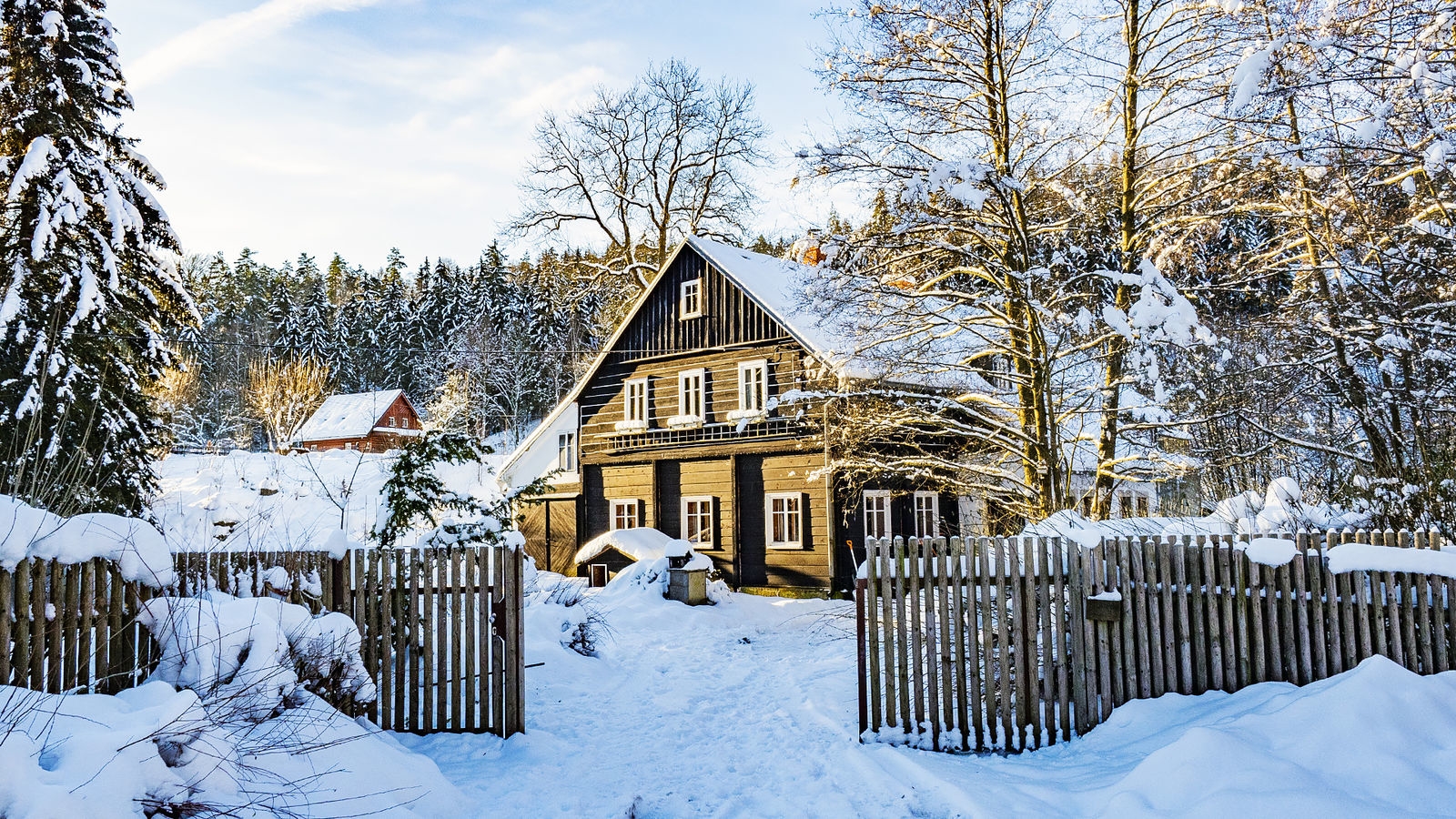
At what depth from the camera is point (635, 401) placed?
24.1 meters

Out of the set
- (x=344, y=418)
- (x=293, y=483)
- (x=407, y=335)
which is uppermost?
(x=407, y=335)

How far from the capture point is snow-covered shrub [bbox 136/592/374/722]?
5086 mm

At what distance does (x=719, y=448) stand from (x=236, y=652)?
17044 millimetres

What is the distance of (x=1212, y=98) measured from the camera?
453 inches

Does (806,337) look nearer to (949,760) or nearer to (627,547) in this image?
(627,547)

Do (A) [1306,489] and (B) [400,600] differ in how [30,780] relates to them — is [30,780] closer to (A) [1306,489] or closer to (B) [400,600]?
(B) [400,600]

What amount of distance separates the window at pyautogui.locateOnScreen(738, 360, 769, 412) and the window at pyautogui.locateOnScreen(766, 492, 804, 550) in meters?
2.25

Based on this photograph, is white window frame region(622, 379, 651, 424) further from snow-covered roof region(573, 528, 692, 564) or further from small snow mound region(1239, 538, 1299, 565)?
small snow mound region(1239, 538, 1299, 565)

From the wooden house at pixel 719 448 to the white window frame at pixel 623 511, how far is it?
36 mm

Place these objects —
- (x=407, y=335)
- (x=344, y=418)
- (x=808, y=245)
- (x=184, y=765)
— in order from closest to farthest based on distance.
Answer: (x=184, y=765) → (x=808, y=245) → (x=344, y=418) → (x=407, y=335)

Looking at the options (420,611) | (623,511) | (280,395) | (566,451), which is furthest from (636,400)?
(280,395)

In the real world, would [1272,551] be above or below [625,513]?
above

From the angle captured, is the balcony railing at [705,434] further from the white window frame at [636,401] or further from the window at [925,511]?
the window at [925,511]

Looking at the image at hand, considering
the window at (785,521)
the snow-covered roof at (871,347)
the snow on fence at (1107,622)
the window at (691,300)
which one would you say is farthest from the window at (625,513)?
the snow on fence at (1107,622)
